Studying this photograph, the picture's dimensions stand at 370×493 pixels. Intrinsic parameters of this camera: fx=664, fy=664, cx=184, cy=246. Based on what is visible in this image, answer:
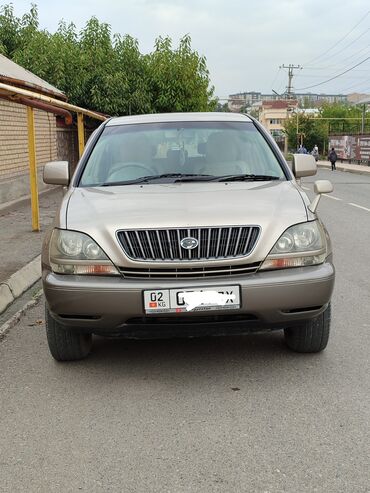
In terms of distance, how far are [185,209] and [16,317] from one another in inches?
90.9

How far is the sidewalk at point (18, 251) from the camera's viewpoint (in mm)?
6469

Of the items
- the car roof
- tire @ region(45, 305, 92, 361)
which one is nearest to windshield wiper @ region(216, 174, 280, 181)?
the car roof

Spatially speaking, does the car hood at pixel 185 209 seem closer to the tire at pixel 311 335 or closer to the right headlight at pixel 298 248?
the right headlight at pixel 298 248

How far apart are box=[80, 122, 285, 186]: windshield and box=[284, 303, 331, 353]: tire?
115 centimetres

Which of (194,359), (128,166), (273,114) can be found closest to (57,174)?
(128,166)

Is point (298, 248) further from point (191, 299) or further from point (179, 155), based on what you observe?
point (179, 155)

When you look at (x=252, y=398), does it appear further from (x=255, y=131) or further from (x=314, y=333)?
(x=255, y=131)

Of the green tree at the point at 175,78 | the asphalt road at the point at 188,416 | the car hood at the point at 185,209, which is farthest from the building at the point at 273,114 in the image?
the asphalt road at the point at 188,416

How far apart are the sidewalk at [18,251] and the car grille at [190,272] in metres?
2.44

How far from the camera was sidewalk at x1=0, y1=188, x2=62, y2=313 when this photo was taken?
6469 mm

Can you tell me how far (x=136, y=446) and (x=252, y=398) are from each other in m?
0.84

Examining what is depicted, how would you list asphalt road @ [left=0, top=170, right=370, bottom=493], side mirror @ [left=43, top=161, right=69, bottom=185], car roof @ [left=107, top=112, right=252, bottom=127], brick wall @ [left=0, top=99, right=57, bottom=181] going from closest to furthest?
1. asphalt road @ [left=0, top=170, right=370, bottom=493]
2. side mirror @ [left=43, top=161, right=69, bottom=185]
3. car roof @ [left=107, top=112, right=252, bottom=127]
4. brick wall @ [left=0, top=99, right=57, bottom=181]

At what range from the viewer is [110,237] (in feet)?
12.7

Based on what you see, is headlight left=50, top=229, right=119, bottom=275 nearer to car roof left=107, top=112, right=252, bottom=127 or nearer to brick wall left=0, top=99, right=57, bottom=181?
car roof left=107, top=112, right=252, bottom=127
